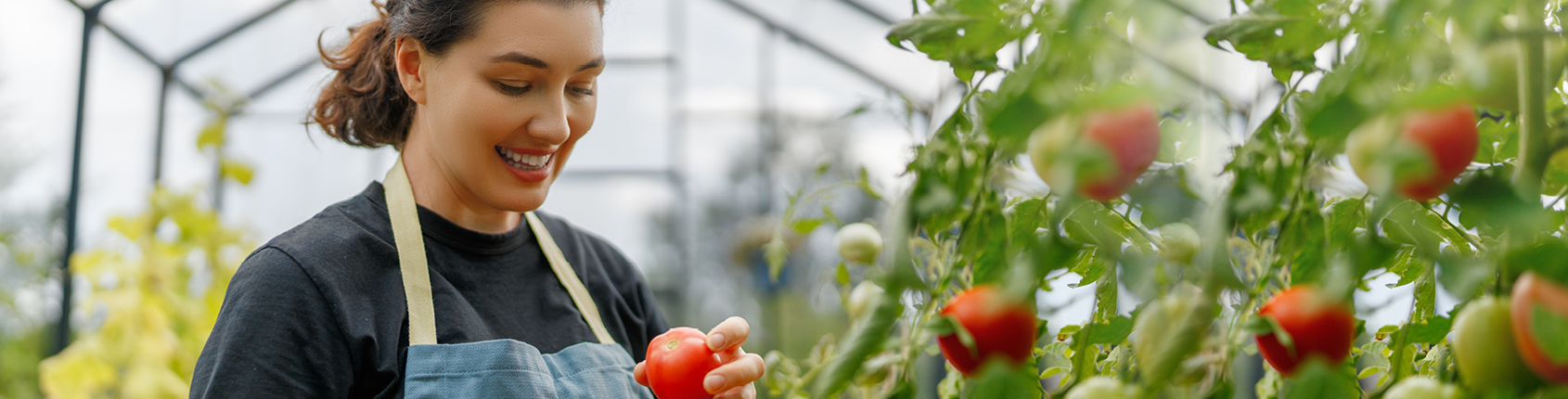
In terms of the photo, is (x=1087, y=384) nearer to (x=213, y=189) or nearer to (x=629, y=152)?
(x=629, y=152)

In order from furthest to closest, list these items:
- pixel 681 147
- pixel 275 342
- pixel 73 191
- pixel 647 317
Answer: pixel 681 147 < pixel 73 191 < pixel 647 317 < pixel 275 342

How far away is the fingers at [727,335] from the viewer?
978 millimetres

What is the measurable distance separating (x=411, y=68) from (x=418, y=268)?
23 cm

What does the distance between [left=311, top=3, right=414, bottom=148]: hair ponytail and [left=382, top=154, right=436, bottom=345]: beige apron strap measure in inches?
5.0

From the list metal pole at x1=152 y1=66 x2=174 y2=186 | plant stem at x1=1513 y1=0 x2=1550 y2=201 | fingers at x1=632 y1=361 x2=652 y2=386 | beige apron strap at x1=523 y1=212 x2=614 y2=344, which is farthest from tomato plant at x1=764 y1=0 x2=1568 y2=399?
metal pole at x1=152 y1=66 x2=174 y2=186

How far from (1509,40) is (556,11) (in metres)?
0.82

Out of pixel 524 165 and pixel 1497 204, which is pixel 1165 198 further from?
pixel 524 165

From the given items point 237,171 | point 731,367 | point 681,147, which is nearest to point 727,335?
point 731,367

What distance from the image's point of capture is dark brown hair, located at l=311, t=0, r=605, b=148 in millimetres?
1023

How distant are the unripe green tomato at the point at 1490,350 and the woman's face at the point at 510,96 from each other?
2.68 ft

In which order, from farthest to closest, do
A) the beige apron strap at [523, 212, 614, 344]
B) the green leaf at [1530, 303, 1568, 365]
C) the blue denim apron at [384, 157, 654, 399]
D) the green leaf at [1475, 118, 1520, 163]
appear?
the beige apron strap at [523, 212, 614, 344]
the blue denim apron at [384, 157, 654, 399]
the green leaf at [1475, 118, 1520, 163]
the green leaf at [1530, 303, 1568, 365]

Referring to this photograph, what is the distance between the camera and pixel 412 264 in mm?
989

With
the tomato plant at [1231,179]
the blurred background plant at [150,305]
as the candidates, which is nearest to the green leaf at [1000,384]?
the tomato plant at [1231,179]

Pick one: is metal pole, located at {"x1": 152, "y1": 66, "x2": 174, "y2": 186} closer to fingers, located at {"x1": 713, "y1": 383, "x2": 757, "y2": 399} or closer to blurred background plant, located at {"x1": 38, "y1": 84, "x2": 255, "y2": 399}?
blurred background plant, located at {"x1": 38, "y1": 84, "x2": 255, "y2": 399}
